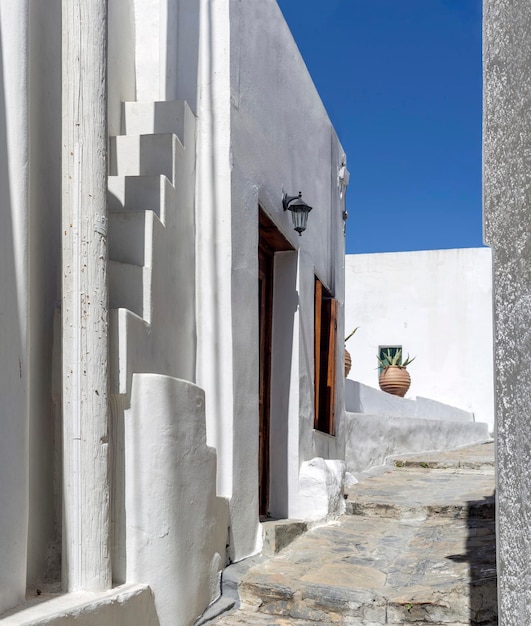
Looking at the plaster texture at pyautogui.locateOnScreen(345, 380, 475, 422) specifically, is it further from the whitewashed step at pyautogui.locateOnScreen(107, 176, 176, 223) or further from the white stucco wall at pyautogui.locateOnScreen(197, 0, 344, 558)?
the whitewashed step at pyautogui.locateOnScreen(107, 176, 176, 223)

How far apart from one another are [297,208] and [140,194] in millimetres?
2280

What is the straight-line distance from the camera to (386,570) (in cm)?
505

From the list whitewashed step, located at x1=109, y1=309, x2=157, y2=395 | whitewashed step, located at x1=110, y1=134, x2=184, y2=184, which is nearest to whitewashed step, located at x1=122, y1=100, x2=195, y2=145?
whitewashed step, located at x1=110, y1=134, x2=184, y2=184

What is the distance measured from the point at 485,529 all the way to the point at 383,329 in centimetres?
1609

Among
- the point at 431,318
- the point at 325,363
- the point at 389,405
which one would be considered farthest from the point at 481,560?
the point at 431,318

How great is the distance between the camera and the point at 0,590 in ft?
10.1

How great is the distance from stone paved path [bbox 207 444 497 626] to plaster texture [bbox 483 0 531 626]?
2711 mm

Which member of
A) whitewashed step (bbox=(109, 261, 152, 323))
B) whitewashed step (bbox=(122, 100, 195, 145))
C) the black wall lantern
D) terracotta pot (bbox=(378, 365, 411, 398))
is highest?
whitewashed step (bbox=(122, 100, 195, 145))

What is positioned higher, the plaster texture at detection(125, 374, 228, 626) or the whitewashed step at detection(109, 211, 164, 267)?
the whitewashed step at detection(109, 211, 164, 267)

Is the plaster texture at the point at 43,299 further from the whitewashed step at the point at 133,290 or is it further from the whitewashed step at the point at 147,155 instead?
the whitewashed step at the point at 147,155

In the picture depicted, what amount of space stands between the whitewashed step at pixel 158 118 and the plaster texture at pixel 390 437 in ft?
16.6

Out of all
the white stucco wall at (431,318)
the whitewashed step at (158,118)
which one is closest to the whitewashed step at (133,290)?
the whitewashed step at (158,118)

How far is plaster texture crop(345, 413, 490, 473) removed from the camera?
1010 centimetres

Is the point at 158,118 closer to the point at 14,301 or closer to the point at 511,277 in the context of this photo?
the point at 14,301
